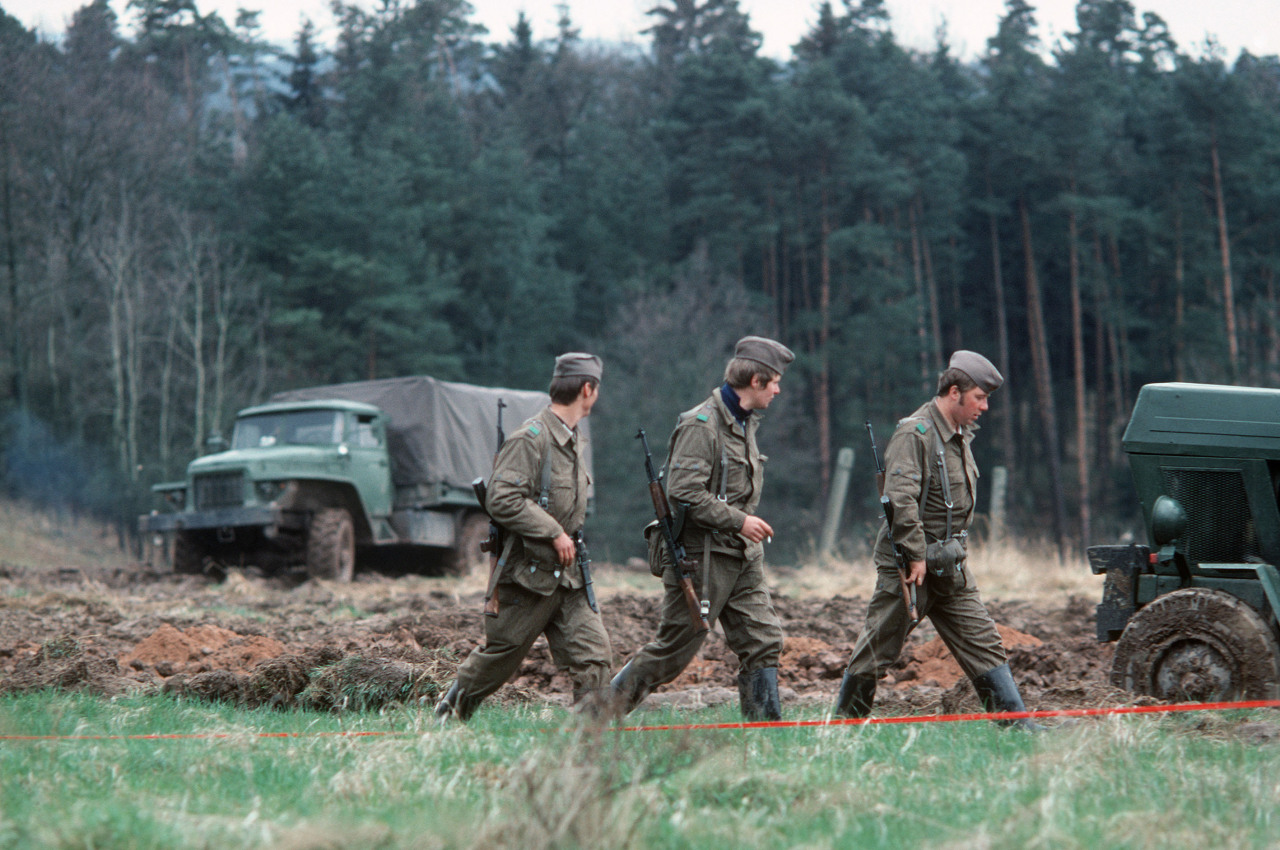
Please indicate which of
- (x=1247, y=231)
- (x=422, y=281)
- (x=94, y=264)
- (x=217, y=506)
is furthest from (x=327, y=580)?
(x=1247, y=231)

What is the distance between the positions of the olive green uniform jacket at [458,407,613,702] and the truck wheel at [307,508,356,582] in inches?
412

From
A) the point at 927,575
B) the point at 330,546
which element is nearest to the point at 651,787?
the point at 927,575

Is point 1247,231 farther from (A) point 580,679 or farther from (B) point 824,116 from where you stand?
(A) point 580,679

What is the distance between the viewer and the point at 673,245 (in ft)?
142

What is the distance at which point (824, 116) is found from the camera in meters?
39.8

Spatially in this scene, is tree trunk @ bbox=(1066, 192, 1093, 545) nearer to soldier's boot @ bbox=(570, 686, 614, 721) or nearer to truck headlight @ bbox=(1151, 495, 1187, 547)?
truck headlight @ bbox=(1151, 495, 1187, 547)

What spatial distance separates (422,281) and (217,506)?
2259cm

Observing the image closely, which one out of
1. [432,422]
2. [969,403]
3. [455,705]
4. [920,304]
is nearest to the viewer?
→ [455,705]

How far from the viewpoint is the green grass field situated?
312cm

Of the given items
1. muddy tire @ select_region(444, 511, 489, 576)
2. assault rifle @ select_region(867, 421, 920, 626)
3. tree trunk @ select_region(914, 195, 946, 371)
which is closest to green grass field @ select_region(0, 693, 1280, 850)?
assault rifle @ select_region(867, 421, 920, 626)

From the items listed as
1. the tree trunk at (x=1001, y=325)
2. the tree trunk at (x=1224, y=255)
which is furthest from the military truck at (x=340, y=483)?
the tree trunk at (x=1224, y=255)

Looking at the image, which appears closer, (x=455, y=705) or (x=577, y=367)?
(x=455, y=705)

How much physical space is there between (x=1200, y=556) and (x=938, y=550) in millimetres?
1388

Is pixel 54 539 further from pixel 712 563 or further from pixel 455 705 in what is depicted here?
pixel 712 563
